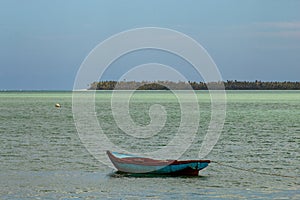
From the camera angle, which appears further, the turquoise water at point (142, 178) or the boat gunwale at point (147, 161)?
the boat gunwale at point (147, 161)

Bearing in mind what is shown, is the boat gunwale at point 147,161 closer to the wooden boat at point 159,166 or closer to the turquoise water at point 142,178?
the wooden boat at point 159,166

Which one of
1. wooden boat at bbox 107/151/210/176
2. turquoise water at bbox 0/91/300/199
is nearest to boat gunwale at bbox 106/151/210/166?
wooden boat at bbox 107/151/210/176

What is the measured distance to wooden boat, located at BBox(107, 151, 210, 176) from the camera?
2911cm

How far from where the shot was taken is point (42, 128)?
62062 mm

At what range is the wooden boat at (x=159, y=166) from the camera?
Result: 2911 centimetres

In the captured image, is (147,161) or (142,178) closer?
(142,178)

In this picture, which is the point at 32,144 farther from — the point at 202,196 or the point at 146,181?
the point at 202,196

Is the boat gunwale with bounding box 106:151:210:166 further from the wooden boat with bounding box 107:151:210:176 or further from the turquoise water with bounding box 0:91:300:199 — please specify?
the turquoise water with bounding box 0:91:300:199

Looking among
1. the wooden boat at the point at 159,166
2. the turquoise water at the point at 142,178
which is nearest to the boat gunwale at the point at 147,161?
the wooden boat at the point at 159,166

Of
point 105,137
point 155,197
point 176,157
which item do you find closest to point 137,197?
point 155,197

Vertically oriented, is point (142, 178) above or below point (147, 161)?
below

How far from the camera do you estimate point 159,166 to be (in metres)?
29.4

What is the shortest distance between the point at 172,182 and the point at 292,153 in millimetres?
14462

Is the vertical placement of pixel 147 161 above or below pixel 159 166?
above
